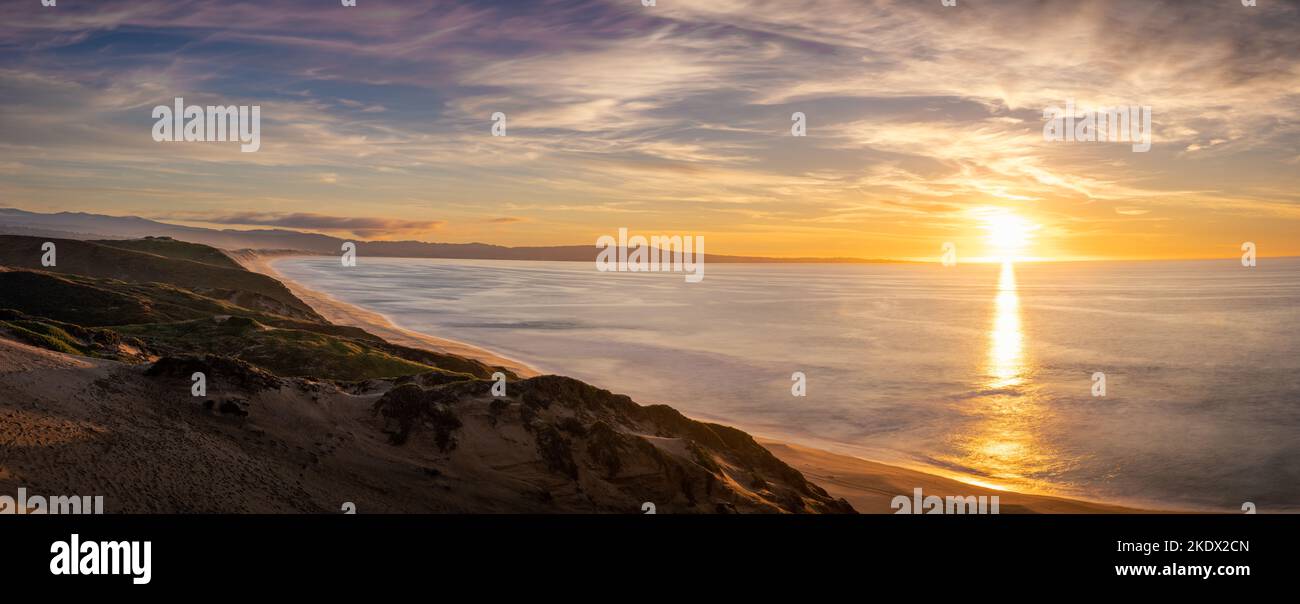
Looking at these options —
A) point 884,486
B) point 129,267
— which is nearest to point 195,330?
point 884,486

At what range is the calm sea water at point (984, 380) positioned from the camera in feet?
80.9

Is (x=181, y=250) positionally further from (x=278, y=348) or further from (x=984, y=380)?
(x=984, y=380)

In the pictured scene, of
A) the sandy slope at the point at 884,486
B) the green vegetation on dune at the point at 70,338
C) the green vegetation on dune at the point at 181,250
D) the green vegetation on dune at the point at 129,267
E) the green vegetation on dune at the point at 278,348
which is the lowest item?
the sandy slope at the point at 884,486

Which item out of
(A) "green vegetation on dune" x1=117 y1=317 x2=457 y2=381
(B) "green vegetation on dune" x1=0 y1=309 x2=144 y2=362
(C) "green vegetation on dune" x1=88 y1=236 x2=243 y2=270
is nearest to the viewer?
(B) "green vegetation on dune" x1=0 y1=309 x2=144 y2=362

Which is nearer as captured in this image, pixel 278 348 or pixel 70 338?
pixel 70 338

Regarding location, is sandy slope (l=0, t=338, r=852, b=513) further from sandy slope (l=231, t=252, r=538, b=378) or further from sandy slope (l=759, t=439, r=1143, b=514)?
sandy slope (l=231, t=252, r=538, b=378)

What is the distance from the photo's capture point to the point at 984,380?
40.6m

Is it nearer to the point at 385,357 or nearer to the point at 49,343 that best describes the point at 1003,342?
the point at 385,357

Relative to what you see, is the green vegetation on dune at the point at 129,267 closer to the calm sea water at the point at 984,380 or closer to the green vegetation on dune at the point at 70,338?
the calm sea water at the point at 984,380

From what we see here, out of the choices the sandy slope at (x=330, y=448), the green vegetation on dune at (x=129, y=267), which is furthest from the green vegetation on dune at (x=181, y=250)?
the sandy slope at (x=330, y=448)

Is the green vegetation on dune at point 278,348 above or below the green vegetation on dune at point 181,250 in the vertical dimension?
below

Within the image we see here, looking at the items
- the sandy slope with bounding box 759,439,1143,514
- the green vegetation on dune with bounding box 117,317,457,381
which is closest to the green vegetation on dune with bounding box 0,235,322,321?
the green vegetation on dune with bounding box 117,317,457,381

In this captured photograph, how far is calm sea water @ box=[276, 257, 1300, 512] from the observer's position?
24.7 meters
